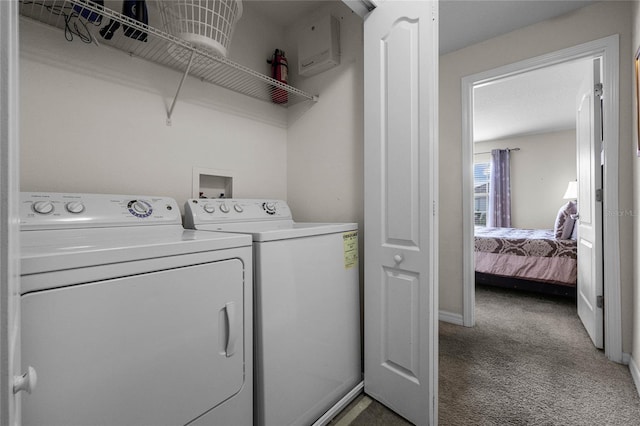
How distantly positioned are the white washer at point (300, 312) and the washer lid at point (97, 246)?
0.60ft

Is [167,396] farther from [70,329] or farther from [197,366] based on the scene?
[70,329]

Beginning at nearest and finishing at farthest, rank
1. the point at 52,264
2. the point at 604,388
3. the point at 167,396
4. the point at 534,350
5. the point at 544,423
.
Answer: the point at 52,264 → the point at 167,396 → the point at 544,423 → the point at 604,388 → the point at 534,350

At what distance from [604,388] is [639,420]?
0.25m

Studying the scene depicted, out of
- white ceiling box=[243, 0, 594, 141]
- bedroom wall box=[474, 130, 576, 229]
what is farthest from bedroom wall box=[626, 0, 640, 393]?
bedroom wall box=[474, 130, 576, 229]

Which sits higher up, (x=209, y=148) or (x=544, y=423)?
(x=209, y=148)

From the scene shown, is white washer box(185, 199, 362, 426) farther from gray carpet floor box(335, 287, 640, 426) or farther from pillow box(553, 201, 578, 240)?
pillow box(553, 201, 578, 240)

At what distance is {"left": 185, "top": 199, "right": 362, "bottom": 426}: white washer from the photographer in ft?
3.68

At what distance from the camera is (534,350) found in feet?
6.76

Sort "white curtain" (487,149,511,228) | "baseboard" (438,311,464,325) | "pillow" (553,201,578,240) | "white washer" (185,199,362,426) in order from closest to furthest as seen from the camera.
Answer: "white washer" (185,199,362,426) → "baseboard" (438,311,464,325) → "pillow" (553,201,578,240) → "white curtain" (487,149,511,228)

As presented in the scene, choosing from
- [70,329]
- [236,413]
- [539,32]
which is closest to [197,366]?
[236,413]

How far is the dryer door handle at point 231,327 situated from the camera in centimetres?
100

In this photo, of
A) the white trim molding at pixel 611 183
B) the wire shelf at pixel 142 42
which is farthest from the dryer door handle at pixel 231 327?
Answer: the white trim molding at pixel 611 183

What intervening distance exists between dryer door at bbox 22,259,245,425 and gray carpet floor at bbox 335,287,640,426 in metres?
0.81

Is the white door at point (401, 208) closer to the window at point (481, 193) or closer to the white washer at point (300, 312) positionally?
the white washer at point (300, 312)
